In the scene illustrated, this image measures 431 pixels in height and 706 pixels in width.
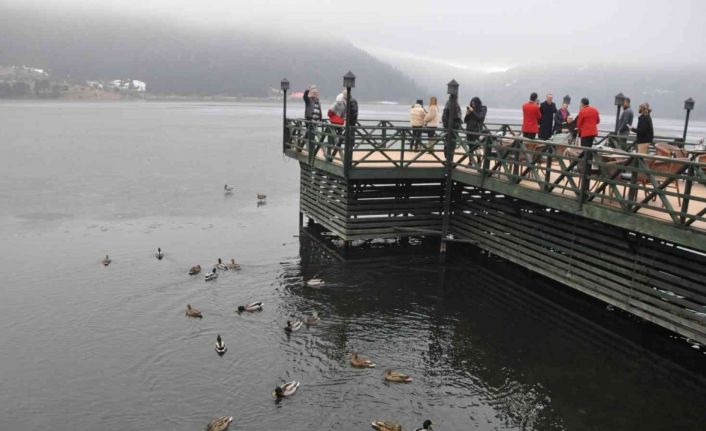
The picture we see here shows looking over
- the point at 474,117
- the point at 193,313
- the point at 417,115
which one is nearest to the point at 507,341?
the point at 474,117

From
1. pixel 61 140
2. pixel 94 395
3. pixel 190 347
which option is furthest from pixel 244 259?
pixel 61 140

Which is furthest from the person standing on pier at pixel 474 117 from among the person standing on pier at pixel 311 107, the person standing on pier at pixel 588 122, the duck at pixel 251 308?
the duck at pixel 251 308

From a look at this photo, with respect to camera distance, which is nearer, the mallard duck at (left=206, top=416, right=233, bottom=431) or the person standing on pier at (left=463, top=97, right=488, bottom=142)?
the mallard duck at (left=206, top=416, right=233, bottom=431)

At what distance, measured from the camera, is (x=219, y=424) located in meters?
11.4

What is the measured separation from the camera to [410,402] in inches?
493

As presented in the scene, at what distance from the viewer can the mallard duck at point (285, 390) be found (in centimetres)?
1260

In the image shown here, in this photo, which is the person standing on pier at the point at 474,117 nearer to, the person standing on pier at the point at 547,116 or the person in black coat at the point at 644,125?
the person standing on pier at the point at 547,116

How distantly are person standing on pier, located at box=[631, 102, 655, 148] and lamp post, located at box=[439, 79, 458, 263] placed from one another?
5.57 meters

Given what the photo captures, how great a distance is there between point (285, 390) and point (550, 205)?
856 centimetres

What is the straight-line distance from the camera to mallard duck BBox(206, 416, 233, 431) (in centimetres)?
1134

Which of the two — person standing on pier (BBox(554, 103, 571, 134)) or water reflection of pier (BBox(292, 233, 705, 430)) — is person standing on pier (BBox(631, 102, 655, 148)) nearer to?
water reflection of pier (BBox(292, 233, 705, 430))

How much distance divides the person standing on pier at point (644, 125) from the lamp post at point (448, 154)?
557 cm

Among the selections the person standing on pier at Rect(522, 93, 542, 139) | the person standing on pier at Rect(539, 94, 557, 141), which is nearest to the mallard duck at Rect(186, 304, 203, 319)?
the person standing on pier at Rect(522, 93, 542, 139)

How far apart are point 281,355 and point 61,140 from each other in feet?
215
